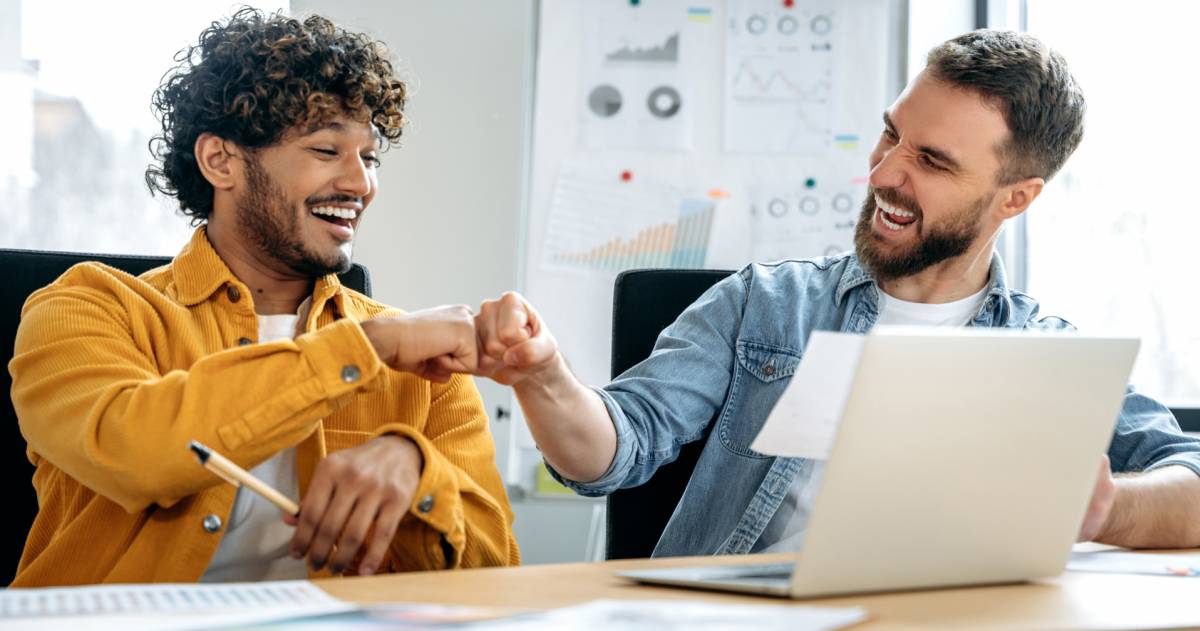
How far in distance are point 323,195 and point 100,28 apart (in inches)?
61.6

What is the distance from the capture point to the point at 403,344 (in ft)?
3.73

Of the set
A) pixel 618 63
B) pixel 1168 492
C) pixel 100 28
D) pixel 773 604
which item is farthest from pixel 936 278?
pixel 100 28

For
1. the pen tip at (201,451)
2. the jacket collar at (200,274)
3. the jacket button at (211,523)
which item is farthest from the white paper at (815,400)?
the jacket collar at (200,274)

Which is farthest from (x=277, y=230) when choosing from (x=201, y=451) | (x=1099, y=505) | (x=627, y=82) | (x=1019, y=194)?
(x=627, y=82)

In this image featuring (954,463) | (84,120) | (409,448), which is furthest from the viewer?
(84,120)

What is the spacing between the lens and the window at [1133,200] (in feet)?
8.16

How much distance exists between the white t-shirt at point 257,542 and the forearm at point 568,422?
27 centimetres

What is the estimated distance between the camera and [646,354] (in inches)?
64.6

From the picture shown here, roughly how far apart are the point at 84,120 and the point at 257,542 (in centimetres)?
176

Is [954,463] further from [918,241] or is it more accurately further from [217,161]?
[217,161]

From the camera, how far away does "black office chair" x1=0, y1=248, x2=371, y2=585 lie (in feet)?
4.74

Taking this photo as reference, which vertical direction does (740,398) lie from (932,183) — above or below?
below

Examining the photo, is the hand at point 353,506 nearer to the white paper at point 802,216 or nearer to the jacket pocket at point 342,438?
the jacket pocket at point 342,438

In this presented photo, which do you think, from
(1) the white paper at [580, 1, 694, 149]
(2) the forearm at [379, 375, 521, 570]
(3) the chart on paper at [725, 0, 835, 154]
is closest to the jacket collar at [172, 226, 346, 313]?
(2) the forearm at [379, 375, 521, 570]
